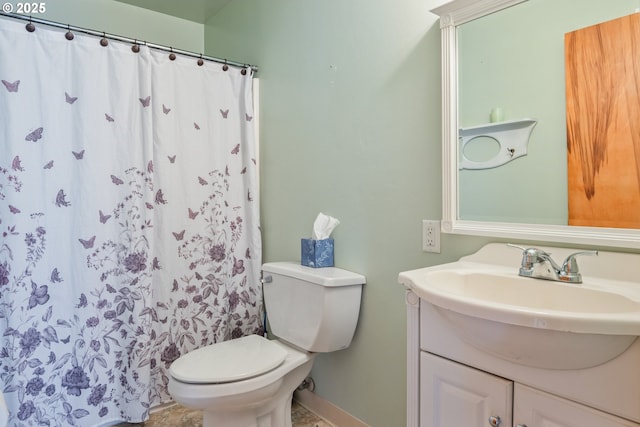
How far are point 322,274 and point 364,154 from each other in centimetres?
53

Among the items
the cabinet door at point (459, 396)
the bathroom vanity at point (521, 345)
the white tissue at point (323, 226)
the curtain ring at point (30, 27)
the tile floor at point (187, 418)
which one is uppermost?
the curtain ring at point (30, 27)

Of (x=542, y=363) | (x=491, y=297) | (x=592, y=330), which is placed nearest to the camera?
(x=592, y=330)

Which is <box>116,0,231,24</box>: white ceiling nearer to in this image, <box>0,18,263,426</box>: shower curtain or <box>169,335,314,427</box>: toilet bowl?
<box>0,18,263,426</box>: shower curtain

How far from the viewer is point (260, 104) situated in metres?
2.28

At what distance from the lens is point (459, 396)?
96 cm

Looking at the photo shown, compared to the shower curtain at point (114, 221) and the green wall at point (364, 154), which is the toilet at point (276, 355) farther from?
the shower curtain at point (114, 221)

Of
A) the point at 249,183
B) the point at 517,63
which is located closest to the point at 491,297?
the point at 517,63

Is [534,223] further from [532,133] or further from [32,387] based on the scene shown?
[32,387]

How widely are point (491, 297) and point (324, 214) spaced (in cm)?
92

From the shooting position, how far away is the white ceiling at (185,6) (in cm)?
250

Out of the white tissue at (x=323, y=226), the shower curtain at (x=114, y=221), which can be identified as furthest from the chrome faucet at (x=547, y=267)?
the shower curtain at (x=114, y=221)

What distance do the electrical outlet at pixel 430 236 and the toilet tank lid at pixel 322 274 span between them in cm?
34

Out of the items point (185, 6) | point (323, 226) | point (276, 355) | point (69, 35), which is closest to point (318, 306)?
point (276, 355)

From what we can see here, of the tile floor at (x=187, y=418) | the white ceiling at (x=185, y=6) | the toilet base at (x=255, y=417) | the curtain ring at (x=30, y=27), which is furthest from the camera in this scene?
the white ceiling at (x=185, y=6)
